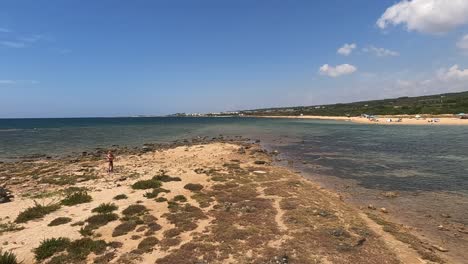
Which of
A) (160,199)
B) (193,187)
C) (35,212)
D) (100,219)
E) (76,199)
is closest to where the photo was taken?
(100,219)

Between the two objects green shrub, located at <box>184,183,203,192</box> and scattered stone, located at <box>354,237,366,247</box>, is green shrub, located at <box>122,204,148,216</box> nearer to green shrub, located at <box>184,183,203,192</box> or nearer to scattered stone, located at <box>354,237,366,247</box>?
green shrub, located at <box>184,183,203,192</box>

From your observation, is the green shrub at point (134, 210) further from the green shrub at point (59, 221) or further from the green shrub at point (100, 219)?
the green shrub at point (59, 221)

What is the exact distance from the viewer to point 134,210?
19219 millimetres

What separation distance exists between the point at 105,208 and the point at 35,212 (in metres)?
3.95

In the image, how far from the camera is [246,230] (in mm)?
16219

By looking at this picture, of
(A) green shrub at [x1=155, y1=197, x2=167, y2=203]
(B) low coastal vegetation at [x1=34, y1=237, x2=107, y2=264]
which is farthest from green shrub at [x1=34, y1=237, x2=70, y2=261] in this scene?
(A) green shrub at [x1=155, y1=197, x2=167, y2=203]

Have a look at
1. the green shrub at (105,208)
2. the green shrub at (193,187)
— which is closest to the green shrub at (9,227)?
the green shrub at (105,208)

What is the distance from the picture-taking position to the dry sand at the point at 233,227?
13.7 metres

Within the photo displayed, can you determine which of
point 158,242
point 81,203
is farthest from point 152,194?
point 158,242

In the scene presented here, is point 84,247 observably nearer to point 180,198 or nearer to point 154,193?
point 180,198

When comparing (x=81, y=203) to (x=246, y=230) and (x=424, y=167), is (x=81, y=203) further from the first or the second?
(x=424, y=167)

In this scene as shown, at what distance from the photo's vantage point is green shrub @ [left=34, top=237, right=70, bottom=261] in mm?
13562

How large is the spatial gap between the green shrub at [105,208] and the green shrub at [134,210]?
88 cm

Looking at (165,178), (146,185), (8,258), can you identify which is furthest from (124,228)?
(165,178)
